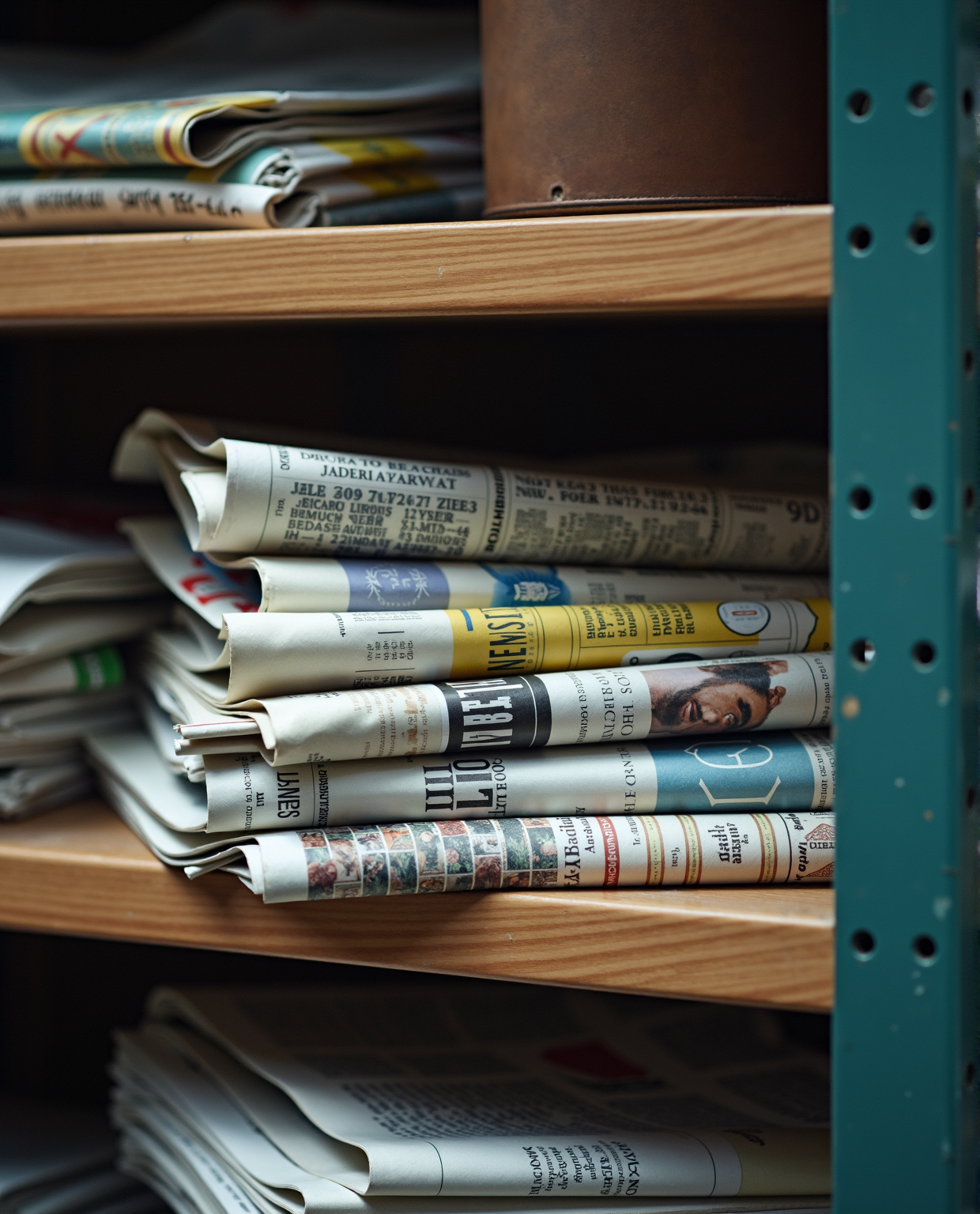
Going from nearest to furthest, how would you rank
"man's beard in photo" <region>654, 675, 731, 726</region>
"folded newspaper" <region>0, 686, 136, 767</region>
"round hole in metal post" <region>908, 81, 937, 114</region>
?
"round hole in metal post" <region>908, 81, 937, 114</region> < "man's beard in photo" <region>654, 675, 731, 726</region> < "folded newspaper" <region>0, 686, 136, 767</region>

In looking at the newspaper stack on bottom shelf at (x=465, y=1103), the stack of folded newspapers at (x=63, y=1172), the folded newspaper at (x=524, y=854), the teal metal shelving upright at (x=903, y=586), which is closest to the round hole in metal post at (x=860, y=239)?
the teal metal shelving upright at (x=903, y=586)

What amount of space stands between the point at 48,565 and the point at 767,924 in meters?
0.41

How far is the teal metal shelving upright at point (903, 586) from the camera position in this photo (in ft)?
1.30

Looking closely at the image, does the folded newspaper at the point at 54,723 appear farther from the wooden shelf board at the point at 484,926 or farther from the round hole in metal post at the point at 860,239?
the round hole in metal post at the point at 860,239

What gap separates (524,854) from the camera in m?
0.47

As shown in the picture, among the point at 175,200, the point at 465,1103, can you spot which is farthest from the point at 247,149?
the point at 465,1103

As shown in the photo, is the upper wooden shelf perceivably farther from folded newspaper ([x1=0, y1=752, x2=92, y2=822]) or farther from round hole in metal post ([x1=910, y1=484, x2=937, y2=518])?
folded newspaper ([x1=0, y1=752, x2=92, y2=822])

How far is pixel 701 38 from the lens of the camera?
0.46 meters

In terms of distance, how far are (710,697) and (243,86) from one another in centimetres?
46

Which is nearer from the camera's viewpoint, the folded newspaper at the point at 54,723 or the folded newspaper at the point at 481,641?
the folded newspaper at the point at 481,641

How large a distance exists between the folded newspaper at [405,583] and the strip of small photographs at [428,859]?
0.10 meters

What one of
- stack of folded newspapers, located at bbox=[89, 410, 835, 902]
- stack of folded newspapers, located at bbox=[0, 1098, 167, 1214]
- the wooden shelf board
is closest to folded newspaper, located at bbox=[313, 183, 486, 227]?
stack of folded newspapers, located at bbox=[89, 410, 835, 902]

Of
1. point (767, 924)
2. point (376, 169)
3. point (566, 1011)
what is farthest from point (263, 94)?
point (566, 1011)

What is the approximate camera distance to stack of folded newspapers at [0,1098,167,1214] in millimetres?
679
